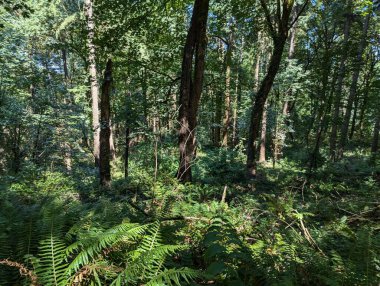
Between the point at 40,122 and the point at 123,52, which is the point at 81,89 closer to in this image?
the point at 40,122

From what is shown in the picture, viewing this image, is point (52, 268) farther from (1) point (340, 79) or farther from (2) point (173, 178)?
(1) point (340, 79)

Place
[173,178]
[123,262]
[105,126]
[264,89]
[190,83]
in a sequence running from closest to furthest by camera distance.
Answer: [123,262]
[173,178]
[190,83]
[264,89]
[105,126]

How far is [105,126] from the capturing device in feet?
28.0

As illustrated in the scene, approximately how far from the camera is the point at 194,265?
261cm

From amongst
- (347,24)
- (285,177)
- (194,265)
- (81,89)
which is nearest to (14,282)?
(194,265)

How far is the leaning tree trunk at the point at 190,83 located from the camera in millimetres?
6555

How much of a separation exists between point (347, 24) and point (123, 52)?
11.9 metres

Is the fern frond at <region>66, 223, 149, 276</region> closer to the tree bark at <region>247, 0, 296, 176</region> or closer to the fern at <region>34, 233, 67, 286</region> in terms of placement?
the fern at <region>34, 233, 67, 286</region>

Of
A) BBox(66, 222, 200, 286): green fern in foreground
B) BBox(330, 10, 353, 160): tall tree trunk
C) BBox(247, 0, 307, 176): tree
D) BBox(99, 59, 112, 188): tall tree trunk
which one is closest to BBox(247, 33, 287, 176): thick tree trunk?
BBox(247, 0, 307, 176): tree

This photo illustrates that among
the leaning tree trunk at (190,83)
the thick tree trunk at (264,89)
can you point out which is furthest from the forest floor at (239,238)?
the thick tree trunk at (264,89)

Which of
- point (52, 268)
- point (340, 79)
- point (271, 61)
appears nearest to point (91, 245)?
point (52, 268)

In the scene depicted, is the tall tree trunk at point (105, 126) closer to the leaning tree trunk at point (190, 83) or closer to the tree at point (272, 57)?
the leaning tree trunk at point (190, 83)

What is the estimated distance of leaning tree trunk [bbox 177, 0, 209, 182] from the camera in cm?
655

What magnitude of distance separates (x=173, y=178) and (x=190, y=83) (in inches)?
106
